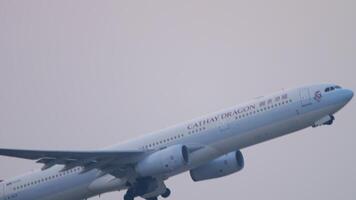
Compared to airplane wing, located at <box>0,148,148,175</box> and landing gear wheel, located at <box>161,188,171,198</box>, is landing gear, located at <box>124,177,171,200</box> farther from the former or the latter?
landing gear wheel, located at <box>161,188,171,198</box>

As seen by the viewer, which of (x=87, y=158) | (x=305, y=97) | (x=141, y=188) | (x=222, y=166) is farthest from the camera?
(x=222, y=166)

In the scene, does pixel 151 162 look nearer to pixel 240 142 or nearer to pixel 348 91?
pixel 240 142

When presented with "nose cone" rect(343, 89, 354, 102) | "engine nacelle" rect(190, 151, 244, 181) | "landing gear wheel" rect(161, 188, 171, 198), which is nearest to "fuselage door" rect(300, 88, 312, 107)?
"nose cone" rect(343, 89, 354, 102)

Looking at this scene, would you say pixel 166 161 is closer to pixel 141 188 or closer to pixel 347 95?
pixel 141 188

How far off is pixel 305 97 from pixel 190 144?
878cm

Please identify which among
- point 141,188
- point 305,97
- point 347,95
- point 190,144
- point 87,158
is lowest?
point 141,188

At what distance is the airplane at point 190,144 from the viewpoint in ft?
192

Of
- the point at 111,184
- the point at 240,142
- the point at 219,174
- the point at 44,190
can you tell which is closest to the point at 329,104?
the point at 240,142

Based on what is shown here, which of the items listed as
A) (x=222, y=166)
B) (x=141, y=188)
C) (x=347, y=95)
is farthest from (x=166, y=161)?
(x=347, y=95)

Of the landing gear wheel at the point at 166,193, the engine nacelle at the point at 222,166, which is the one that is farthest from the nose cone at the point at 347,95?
the landing gear wheel at the point at 166,193

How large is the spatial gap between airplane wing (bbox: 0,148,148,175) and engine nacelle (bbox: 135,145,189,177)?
1.64m

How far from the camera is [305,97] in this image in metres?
58.8

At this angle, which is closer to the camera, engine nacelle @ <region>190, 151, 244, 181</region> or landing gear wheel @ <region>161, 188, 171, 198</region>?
engine nacelle @ <region>190, 151, 244, 181</region>

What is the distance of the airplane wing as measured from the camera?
58.2 m
